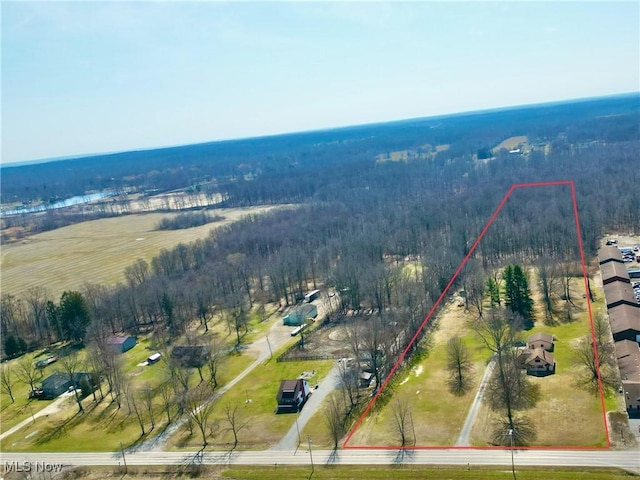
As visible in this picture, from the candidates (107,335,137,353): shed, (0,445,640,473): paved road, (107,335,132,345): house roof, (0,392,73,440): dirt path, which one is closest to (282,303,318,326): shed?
(107,335,137,353): shed

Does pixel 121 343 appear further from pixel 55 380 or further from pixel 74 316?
pixel 55 380

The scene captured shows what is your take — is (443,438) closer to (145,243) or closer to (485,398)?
(485,398)

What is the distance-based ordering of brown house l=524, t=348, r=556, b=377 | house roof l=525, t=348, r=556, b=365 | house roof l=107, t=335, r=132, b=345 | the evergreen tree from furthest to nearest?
the evergreen tree
house roof l=107, t=335, r=132, b=345
house roof l=525, t=348, r=556, b=365
brown house l=524, t=348, r=556, b=377

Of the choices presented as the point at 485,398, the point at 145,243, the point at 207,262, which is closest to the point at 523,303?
the point at 485,398

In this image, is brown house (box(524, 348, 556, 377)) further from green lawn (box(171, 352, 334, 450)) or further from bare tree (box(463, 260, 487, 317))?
green lawn (box(171, 352, 334, 450))

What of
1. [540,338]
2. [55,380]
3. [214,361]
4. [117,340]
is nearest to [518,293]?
[540,338]
